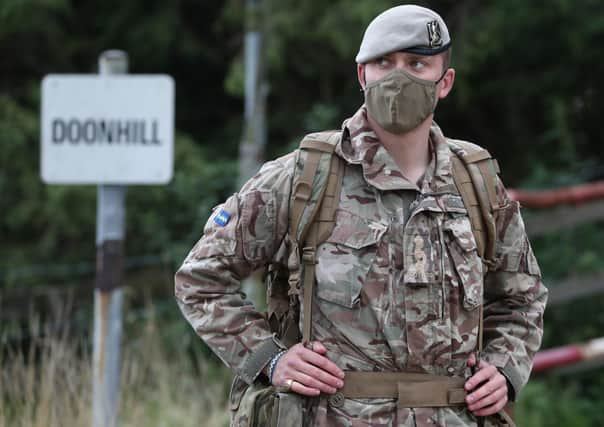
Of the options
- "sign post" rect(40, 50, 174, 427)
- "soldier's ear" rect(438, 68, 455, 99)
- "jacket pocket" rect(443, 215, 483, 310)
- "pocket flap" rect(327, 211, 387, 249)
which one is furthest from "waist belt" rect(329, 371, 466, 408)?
"sign post" rect(40, 50, 174, 427)

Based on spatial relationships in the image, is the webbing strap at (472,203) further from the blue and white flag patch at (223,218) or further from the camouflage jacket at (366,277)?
the blue and white flag patch at (223,218)

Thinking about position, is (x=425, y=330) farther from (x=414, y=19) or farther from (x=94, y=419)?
(x=94, y=419)

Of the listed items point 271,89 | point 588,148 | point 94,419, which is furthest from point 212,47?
point 94,419

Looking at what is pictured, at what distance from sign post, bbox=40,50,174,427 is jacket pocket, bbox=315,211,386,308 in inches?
59.0

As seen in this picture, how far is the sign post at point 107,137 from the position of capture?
3.61 metres

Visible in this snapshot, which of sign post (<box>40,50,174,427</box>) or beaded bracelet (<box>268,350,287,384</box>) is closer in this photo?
beaded bracelet (<box>268,350,287,384</box>)

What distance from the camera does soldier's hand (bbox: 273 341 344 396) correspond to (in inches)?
86.8

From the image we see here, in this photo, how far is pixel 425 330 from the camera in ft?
7.27

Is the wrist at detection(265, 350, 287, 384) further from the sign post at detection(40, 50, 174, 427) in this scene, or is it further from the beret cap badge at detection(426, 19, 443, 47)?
the sign post at detection(40, 50, 174, 427)

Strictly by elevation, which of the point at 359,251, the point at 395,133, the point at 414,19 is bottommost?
the point at 359,251

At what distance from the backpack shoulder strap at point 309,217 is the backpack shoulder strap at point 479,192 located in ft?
1.12

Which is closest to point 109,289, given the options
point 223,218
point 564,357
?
point 223,218

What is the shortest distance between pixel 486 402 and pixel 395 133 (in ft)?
2.39

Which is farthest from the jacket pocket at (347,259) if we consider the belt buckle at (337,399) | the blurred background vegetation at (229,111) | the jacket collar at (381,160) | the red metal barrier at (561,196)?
the blurred background vegetation at (229,111)
